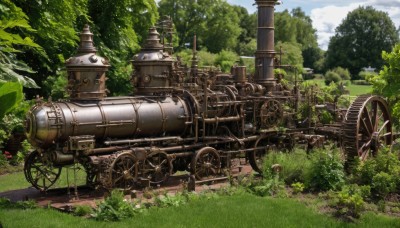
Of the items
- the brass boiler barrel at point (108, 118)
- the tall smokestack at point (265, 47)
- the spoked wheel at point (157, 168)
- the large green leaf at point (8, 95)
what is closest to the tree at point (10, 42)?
the large green leaf at point (8, 95)

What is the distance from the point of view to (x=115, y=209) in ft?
33.5

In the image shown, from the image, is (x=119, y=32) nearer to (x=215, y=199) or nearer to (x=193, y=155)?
(x=193, y=155)

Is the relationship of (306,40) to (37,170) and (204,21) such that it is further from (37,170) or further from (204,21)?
(37,170)

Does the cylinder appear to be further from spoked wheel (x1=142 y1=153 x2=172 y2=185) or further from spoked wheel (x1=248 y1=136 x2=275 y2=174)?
spoked wheel (x1=142 y1=153 x2=172 y2=185)

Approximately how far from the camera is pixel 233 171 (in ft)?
48.5

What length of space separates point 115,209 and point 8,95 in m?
5.25

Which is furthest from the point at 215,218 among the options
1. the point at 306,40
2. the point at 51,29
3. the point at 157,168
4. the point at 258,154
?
the point at 306,40

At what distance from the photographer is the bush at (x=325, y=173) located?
12.1m

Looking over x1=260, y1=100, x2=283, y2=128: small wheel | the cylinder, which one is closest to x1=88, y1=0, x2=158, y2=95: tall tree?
the cylinder

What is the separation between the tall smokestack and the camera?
15859 mm

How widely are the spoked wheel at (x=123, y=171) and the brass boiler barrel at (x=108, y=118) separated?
73cm

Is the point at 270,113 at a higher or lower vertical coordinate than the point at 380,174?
higher

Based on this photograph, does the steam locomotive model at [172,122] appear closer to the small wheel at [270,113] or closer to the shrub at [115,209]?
the small wheel at [270,113]

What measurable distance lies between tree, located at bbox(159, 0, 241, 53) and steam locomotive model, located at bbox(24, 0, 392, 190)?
3859cm
